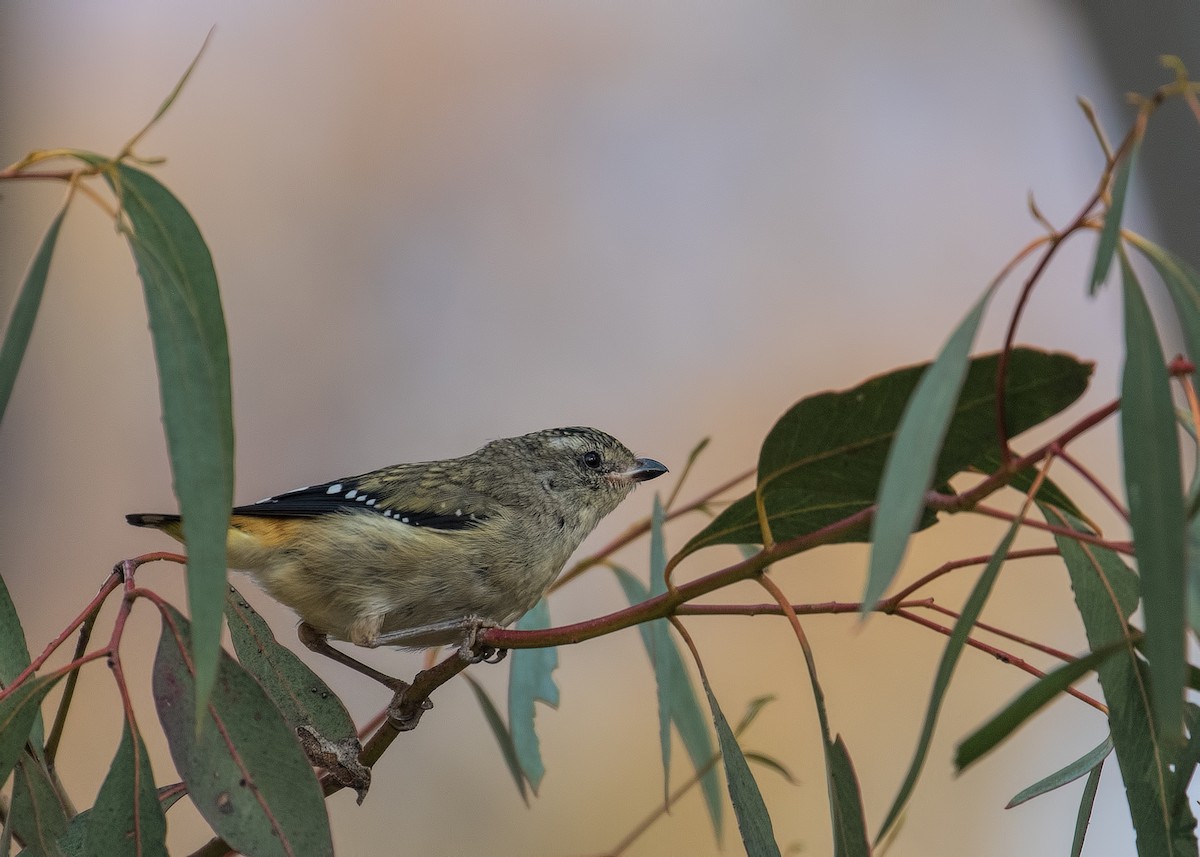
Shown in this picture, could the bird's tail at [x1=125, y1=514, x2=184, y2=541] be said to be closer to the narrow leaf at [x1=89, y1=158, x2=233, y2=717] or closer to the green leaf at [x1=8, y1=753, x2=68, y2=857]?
the green leaf at [x1=8, y1=753, x2=68, y2=857]

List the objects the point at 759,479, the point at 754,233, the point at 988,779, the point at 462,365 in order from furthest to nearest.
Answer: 1. the point at 754,233
2. the point at 462,365
3. the point at 988,779
4. the point at 759,479

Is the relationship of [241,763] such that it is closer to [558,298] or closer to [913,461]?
[913,461]

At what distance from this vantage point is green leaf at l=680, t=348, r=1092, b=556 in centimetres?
143

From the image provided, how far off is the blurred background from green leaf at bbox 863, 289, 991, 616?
4900mm

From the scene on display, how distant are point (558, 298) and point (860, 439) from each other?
17.7 ft

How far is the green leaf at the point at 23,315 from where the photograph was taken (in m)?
1.46

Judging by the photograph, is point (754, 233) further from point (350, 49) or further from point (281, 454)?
point (281, 454)

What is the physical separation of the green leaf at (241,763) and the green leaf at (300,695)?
37 cm

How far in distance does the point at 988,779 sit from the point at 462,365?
3666mm

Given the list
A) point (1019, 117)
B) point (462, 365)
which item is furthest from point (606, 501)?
point (1019, 117)

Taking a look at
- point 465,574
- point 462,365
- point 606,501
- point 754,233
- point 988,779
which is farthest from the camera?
point 754,233

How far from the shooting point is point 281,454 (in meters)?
6.43

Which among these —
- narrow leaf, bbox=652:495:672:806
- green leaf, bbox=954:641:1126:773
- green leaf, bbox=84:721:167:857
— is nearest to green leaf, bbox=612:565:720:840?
narrow leaf, bbox=652:495:672:806

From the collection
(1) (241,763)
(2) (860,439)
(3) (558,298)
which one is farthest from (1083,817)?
(3) (558,298)
